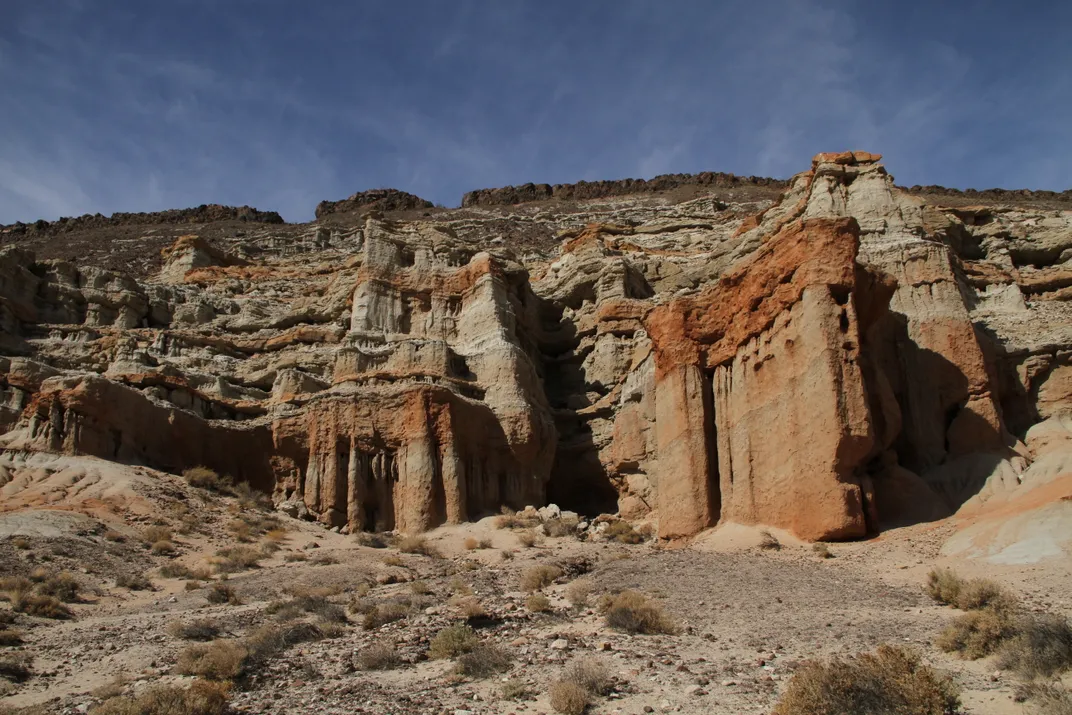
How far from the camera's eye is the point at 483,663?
13188mm

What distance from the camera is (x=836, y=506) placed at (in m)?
22.5

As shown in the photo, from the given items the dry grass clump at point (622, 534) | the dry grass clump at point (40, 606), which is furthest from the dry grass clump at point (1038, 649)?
the dry grass clump at point (622, 534)

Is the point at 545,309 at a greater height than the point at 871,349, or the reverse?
the point at 545,309

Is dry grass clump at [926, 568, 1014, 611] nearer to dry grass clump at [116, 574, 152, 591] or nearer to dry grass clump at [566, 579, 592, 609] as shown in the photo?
dry grass clump at [566, 579, 592, 609]

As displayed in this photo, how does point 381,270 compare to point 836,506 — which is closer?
point 836,506

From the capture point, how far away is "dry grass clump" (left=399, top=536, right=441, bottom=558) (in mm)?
28094

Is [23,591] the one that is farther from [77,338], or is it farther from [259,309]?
[259,309]

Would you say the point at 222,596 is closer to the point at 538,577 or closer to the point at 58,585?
the point at 58,585

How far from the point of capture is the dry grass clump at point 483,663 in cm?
1309

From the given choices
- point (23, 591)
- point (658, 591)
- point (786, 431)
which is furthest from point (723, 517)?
point (23, 591)

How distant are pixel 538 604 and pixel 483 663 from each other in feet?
13.0

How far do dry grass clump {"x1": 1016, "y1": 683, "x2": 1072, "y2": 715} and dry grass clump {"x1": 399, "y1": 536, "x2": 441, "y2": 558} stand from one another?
1932 centimetres

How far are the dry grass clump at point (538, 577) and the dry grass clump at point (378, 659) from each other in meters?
5.58

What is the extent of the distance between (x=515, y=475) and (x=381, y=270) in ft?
49.3
